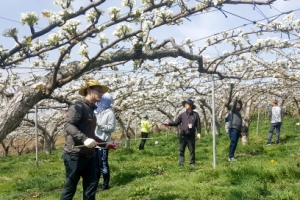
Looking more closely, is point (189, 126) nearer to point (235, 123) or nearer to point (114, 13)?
point (235, 123)

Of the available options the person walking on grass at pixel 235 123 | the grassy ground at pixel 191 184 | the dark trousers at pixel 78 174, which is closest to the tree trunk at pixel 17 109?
the dark trousers at pixel 78 174

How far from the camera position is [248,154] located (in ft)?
38.2

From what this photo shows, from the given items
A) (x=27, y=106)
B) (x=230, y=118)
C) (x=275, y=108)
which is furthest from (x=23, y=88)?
(x=275, y=108)

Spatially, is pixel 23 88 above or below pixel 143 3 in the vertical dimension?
below

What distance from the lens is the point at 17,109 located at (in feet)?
15.3

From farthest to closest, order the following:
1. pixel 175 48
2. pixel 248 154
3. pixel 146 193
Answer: pixel 248 154 → pixel 146 193 → pixel 175 48

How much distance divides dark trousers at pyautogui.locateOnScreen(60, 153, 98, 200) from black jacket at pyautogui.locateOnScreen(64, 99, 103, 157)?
8cm

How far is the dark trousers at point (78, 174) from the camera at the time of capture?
5.12 metres

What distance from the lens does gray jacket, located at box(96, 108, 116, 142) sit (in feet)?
22.6

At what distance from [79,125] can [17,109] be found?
0.80 meters

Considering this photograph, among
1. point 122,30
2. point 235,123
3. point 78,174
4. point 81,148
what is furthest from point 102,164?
point 235,123

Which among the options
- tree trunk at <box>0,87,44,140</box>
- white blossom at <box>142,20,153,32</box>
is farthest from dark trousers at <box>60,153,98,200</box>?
white blossom at <box>142,20,153,32</box>

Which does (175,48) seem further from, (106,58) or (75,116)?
(75,116)

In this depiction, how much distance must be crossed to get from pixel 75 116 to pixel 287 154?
721 centimetres
